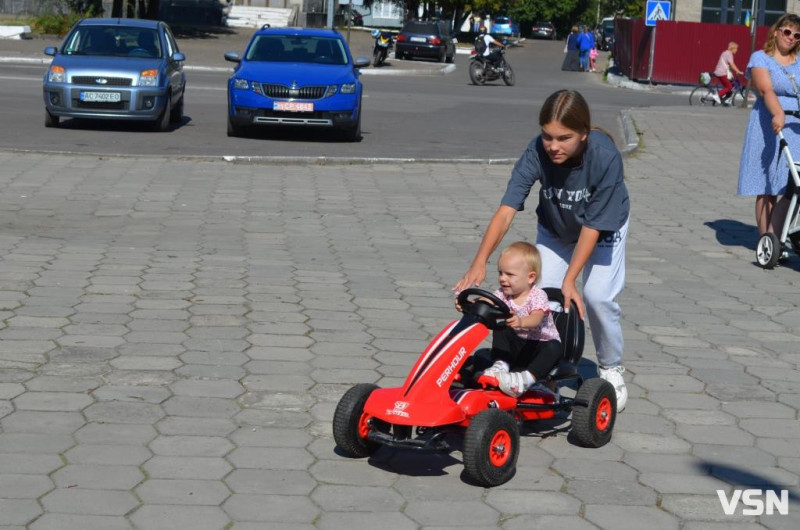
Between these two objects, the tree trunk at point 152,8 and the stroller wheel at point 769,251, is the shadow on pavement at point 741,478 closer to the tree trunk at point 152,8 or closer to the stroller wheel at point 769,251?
the stroller wheel at point 769,251

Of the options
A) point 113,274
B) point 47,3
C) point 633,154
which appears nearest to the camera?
point 113,274

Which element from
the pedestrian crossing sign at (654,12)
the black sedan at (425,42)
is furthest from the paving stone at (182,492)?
the black sedan at (425,42)

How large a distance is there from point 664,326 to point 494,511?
11.6ft

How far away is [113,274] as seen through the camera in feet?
28.5

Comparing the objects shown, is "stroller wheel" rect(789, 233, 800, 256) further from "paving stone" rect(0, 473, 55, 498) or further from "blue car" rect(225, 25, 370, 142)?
"blue car" rect(225, 25, 370, 142)

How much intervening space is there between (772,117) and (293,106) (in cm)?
889

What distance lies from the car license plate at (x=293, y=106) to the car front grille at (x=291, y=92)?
12cm

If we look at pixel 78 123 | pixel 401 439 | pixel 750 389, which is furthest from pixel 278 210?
pixel 78 123

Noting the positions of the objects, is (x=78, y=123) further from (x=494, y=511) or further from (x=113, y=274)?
(x=494, y=511)

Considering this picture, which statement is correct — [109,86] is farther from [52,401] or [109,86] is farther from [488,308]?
[488,308]

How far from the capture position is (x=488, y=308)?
510 cm

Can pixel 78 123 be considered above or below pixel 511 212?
below

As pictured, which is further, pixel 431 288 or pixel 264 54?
pixel 264 54

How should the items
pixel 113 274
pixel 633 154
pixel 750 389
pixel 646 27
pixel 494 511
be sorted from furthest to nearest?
pixel 646 27
pixel 633 154
pixel 113 274
pixel 750 389
pixel 494 511
